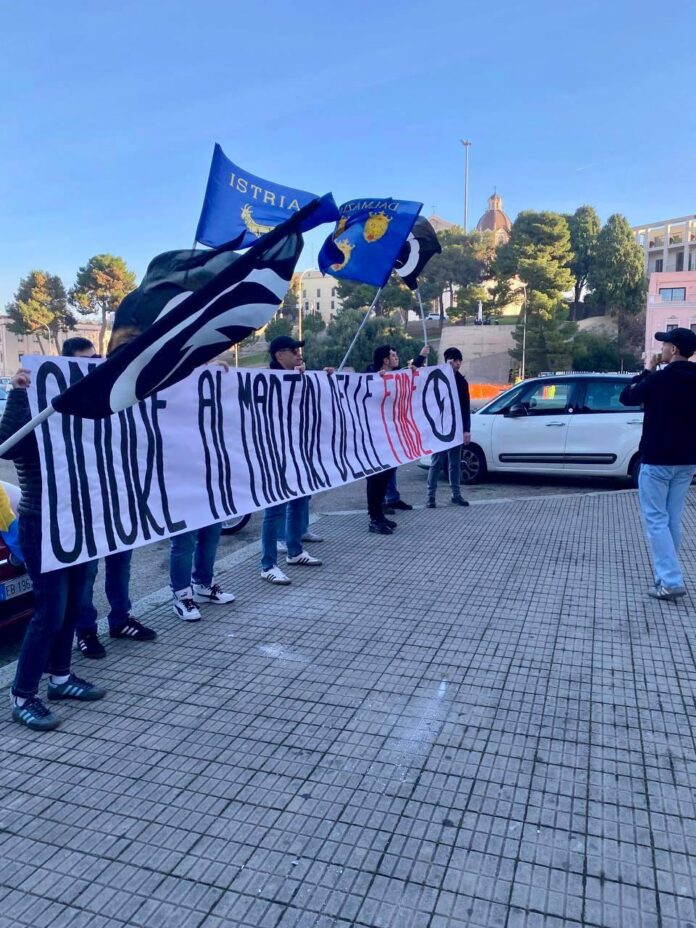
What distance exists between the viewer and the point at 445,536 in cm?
710

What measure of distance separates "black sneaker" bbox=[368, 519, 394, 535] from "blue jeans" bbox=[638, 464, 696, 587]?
2800mm

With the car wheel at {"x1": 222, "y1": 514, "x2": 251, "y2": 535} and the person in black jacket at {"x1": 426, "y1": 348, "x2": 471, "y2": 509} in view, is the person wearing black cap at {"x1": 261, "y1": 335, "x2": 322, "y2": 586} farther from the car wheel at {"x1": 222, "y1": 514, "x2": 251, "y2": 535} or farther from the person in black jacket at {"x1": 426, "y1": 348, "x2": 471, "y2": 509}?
the person in black jacket at {"x1": 426, "y1": 348, "x2": 471, "y2": 509}

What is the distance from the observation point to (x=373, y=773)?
301 cm

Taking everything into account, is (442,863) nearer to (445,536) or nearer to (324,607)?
(324,607)

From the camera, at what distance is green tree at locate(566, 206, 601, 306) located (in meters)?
74.9

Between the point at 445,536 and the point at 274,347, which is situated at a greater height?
the point at 274,347

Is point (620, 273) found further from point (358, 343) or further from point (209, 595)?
point (209, 595)

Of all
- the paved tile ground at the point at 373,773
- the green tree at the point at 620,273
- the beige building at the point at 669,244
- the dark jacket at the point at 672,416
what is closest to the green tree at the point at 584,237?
the green tree at the point at 620,273

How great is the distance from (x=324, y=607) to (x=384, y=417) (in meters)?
2.90

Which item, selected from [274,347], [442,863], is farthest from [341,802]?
[274,347]

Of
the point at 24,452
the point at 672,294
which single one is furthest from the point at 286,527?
the point at 672,294

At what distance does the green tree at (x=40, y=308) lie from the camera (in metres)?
76.7

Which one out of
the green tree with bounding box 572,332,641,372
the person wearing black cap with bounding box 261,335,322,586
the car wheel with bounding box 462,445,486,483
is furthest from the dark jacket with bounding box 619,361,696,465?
the green tree with bounding box 572,332,641,372

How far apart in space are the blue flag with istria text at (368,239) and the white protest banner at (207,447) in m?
1.15
